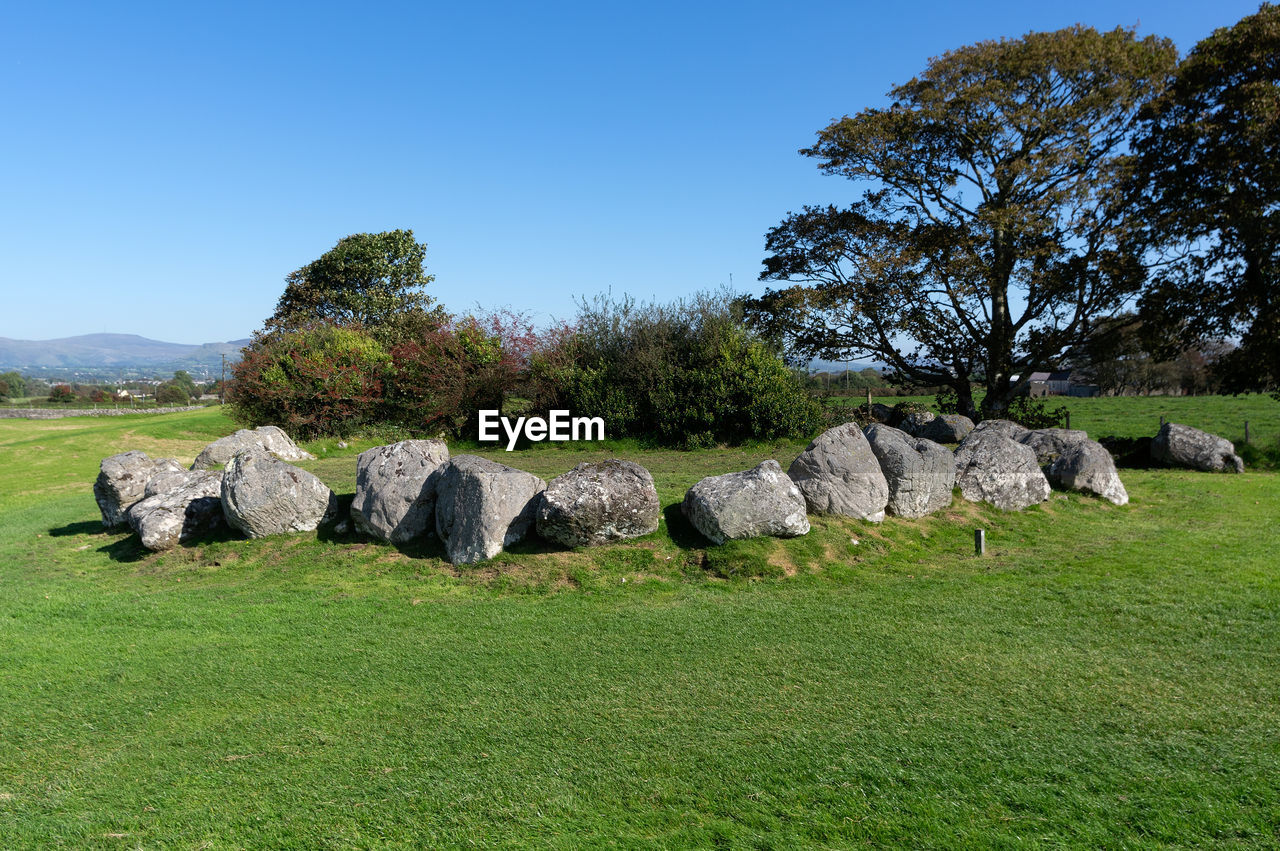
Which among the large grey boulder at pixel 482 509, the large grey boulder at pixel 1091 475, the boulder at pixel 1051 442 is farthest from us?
the boulder at pixel 1051 442

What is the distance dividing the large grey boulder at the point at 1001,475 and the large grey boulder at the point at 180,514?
10.8 meters

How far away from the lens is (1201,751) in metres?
4.75

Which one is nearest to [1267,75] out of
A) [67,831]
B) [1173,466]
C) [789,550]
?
[1173,466]

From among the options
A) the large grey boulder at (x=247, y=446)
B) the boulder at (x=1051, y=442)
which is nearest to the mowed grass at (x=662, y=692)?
the boulder at (x=1051, y=442)

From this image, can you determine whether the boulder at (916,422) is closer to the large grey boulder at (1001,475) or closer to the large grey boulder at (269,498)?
the large grey boulder at (1001,475)

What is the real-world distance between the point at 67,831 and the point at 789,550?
7.05 m

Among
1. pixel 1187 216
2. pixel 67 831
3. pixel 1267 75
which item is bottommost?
pixel 67 831

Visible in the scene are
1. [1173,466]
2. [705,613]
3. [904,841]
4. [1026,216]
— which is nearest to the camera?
[904,841]

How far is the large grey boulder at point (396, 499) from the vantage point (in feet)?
32.4

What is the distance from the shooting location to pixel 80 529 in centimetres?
1253

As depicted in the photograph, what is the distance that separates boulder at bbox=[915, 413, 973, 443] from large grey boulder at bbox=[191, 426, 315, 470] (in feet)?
54.3

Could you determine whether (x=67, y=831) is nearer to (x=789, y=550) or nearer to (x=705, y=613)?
(x=705, y=613)

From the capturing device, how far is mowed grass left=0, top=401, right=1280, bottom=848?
423cm

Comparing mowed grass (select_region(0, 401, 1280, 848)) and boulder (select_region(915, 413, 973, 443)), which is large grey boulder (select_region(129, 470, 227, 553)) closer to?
mowed grass (select_region(0, 401, 1280, 848))
